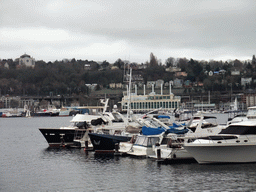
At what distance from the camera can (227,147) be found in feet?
131

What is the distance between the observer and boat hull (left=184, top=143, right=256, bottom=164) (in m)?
40.1

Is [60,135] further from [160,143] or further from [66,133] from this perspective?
[160,143]

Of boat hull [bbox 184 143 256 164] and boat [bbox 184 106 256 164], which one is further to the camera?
boat hull [bbox 184 143 256 164]

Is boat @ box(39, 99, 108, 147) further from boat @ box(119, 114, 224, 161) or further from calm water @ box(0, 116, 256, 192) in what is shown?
boat @ box(119, 114, 224, 161)

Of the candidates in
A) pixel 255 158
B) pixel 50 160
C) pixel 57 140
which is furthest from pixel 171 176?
pixel 57 140

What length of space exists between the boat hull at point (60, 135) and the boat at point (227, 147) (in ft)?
67.9

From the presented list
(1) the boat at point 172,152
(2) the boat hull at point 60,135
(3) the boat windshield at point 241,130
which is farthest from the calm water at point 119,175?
(2) the boat hull at point 60,135

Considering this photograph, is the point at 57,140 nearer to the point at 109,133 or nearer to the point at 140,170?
the point at 109,133

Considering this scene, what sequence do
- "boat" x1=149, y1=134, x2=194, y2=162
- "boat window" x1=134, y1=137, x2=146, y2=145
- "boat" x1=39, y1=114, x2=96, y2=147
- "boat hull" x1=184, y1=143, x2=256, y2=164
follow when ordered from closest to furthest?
"boat hull" x1=184, y1=143, x2=256, y2=164 → "boat" x1=149, y1=134, x2=194, y2=162 → "boat window" x1=134, y1=137, x2=146, y2=145 → "boat" x1=39, y1=114, x2=96, y2=147

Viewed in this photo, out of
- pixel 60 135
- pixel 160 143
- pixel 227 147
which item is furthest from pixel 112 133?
pixel 227 147

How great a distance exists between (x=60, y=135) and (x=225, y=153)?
80.7ft

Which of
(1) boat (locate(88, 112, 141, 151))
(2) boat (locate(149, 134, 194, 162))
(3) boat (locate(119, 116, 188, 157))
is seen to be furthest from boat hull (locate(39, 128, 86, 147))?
(2) boat (locate(149, 134, 194, 162))

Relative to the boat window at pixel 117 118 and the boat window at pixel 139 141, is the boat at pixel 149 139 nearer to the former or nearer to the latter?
the boat window at pixel 139 141

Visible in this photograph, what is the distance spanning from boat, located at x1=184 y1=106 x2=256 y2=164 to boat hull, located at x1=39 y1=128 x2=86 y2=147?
20685mm
